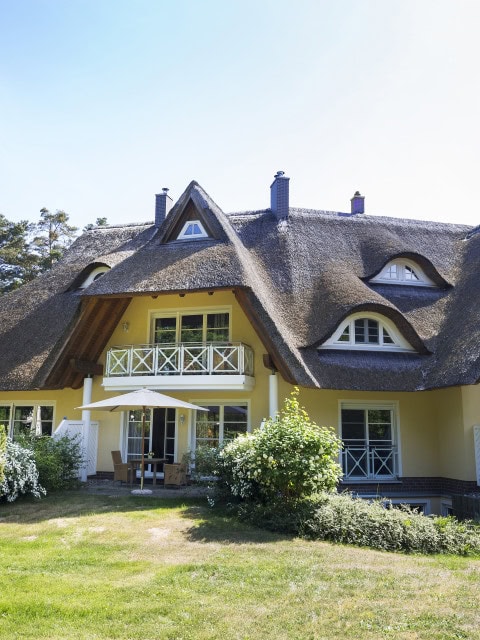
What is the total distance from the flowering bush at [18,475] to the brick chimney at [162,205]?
10.7 meters

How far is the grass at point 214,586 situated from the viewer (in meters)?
5.38

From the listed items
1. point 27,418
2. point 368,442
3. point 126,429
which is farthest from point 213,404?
point 27,418

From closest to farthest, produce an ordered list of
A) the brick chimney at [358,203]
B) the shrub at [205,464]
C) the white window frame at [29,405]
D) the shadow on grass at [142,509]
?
1. the shadow on grass at [142,509]
2. the shrub at [205,464]
3. the white window frame at [29,405]
4. the brick chimney at [358,203]

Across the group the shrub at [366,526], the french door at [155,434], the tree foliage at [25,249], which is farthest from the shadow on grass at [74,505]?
the tree foliage at [25,249]

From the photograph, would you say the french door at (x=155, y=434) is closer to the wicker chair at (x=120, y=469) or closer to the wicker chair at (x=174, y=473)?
the wicker chair at (x=120, y=469)

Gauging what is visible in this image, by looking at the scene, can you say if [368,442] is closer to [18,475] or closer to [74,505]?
[74,505]

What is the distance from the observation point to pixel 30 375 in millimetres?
A: 15195

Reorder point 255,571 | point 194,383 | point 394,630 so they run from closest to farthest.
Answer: point 394,630 < point 255,571 < point 194,383

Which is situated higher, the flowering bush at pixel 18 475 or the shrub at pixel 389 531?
the flowering bush at pixel 18 475

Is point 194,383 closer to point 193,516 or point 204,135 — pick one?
point 193,516

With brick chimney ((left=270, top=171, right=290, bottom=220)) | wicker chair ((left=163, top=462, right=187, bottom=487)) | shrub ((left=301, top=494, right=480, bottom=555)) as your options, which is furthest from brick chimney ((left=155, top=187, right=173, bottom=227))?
shrub ((left=301, top=494, right=480, bottom=555))

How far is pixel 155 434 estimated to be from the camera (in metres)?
16.1

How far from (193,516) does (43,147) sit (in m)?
8.30

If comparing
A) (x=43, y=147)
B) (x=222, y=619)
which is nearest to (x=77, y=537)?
(x=222, y=619)
